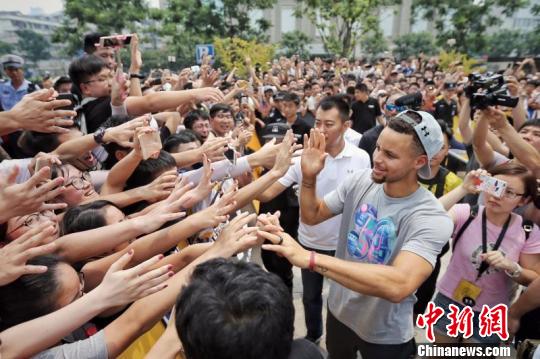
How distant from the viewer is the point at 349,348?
87.9 inches

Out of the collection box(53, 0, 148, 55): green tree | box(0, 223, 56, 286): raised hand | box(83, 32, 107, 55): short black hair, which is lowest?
box(0, 223, 56, 286): raised hand

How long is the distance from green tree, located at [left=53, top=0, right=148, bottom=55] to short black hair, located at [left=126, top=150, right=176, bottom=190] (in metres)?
29.1

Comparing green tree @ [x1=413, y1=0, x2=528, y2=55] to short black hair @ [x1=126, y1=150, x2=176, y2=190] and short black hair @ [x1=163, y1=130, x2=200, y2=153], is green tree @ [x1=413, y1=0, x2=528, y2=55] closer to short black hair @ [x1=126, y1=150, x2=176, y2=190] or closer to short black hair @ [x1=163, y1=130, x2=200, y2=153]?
short black hair @ [x1=163, y1=130, x2=200, y2=153]

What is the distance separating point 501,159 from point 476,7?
111 feet

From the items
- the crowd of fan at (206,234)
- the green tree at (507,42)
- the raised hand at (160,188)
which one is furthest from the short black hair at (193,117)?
the green tree at (507,42)

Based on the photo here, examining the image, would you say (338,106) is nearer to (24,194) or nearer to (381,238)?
(381,238)

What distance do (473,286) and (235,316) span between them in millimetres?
1999

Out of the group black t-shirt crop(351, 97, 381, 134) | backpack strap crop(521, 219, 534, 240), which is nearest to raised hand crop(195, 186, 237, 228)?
backpack strap crop(521, 219, 534, 240)

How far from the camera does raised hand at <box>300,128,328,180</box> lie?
2109mm

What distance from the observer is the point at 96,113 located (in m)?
3.31

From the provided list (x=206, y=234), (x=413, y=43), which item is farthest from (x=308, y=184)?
(x=413, y=43)

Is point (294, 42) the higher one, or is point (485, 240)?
point (294, 42)

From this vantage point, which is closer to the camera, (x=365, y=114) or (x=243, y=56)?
(x=365, y=114)

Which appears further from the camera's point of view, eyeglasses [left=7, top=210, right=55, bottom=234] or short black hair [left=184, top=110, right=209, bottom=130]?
short black hair [left=184, top=110, right=209, bottom=130]
